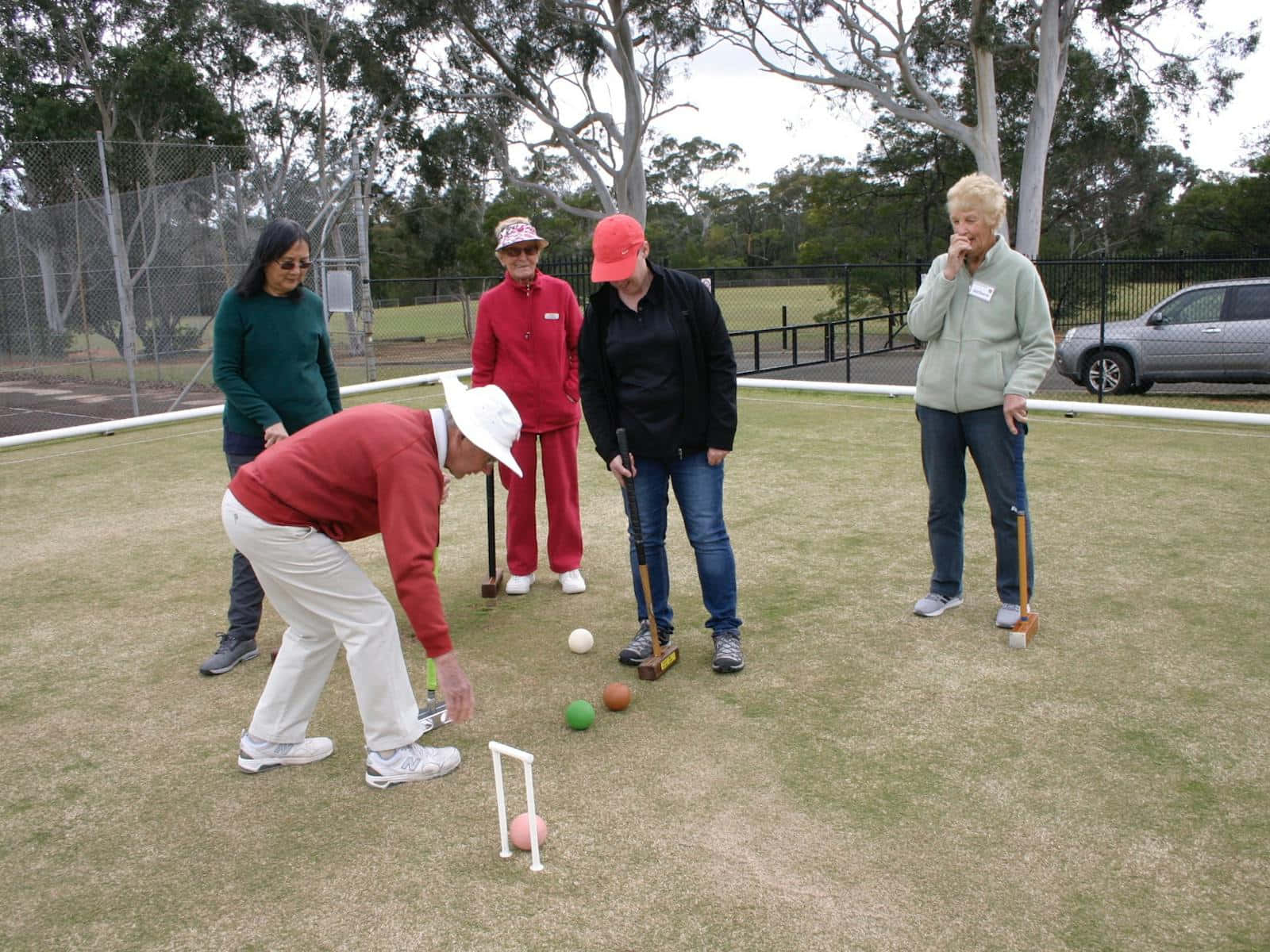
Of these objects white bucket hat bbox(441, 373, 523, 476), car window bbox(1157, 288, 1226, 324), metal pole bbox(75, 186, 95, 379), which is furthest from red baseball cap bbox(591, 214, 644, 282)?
metal pole bbox(75, 186, 95, 379)

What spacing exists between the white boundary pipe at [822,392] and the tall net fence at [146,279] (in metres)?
1.05

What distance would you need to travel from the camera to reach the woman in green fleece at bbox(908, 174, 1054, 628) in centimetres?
426

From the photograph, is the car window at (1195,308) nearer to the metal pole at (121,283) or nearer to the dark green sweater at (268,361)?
the dark green sweater at (268,361)

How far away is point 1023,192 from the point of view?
897 inches

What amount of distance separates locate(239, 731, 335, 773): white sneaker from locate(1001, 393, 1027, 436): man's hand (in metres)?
2.94

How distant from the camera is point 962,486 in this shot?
4.66 m

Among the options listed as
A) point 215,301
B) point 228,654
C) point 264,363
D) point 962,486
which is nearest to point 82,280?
point 215,301

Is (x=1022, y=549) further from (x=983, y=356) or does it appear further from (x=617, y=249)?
(x=617, y=249)

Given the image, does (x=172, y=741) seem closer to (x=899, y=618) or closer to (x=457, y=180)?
(x=899, y=618)

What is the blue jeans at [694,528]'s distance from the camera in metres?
4.19

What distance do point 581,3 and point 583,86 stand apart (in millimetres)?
2225

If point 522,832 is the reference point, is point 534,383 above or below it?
above

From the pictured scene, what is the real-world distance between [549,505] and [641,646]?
1292 mm

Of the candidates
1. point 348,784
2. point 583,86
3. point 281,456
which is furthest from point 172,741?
point 583,86
